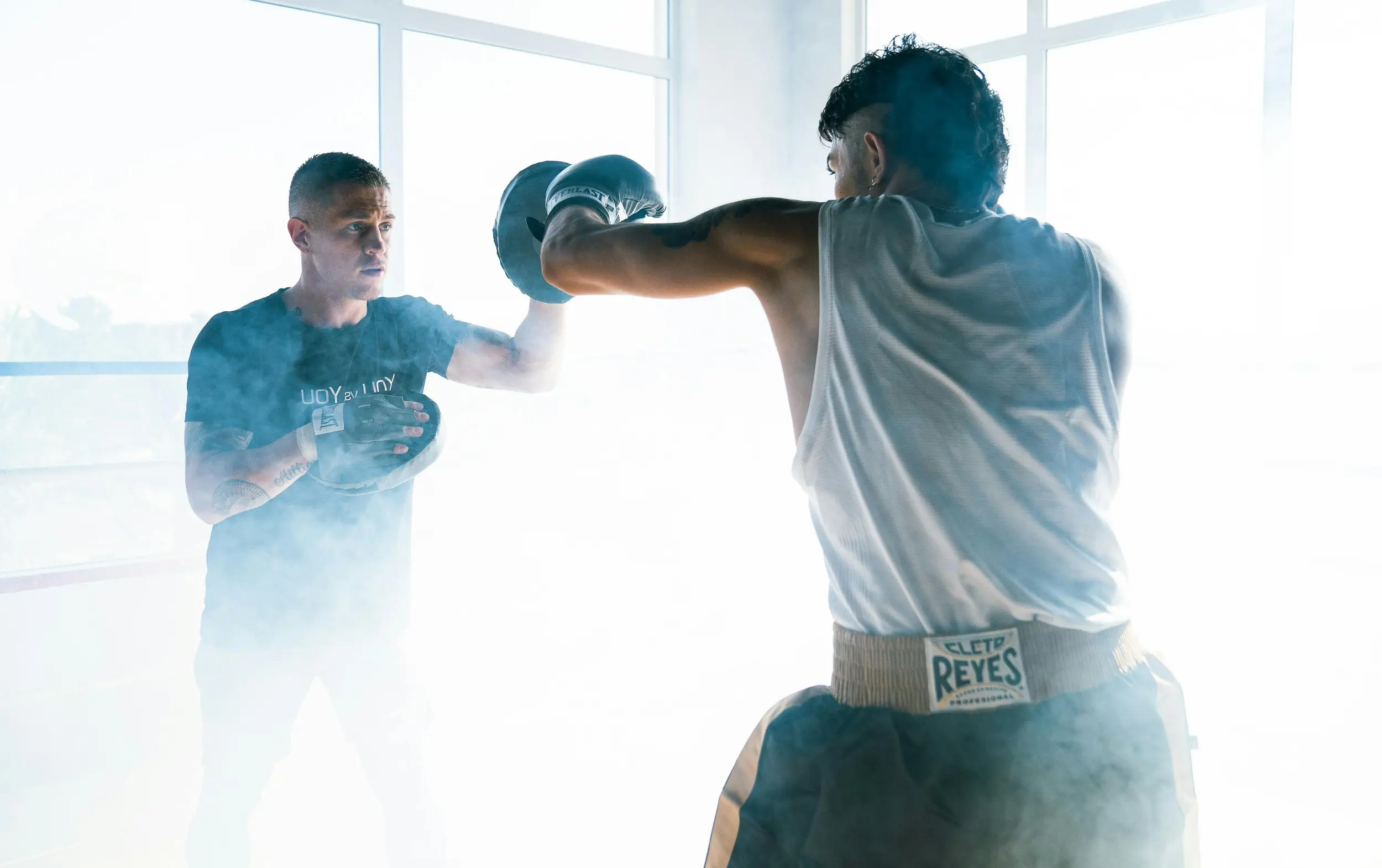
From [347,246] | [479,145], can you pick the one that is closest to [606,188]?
[347,246]

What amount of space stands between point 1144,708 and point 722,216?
0.60 m

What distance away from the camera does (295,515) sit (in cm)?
157

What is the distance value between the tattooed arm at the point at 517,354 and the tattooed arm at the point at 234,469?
13.7 inches

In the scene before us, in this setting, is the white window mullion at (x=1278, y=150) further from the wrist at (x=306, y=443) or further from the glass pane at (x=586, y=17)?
the wrist at (x=306, y=443)

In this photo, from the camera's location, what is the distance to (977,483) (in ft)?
2.73

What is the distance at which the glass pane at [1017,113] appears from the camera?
3.60 meters

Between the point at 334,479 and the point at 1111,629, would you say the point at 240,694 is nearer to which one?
the point at 334,479

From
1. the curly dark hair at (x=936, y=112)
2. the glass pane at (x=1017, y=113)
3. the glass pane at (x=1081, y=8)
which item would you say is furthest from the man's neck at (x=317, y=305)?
the glass pane at (x=1081, y=8)

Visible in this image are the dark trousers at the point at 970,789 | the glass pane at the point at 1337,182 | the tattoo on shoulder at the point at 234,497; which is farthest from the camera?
the glass pane at the point at 1337,182

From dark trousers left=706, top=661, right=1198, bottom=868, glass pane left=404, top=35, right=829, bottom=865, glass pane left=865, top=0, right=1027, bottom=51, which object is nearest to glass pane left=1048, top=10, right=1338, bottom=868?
glass pane left=865, top=0, right=1027, bottom=51

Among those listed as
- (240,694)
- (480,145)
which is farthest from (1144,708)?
(480,145)

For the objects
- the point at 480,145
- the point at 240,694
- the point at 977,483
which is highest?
the point at 480,145

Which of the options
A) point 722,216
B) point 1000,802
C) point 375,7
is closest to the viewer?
point 1000,802

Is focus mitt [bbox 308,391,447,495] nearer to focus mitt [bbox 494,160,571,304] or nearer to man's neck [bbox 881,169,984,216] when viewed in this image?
focus mitt [bbox 494,160,571,304]
